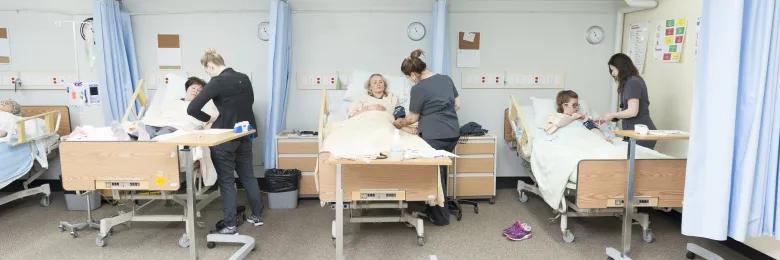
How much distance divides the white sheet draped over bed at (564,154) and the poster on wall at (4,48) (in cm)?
517

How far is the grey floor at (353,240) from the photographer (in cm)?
319

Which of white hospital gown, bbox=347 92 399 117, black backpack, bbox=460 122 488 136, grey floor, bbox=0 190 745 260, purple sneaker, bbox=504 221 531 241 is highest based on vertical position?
white hospital gown, bbox=347 92 399 117

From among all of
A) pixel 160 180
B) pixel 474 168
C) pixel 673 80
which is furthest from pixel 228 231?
pixel 673 80

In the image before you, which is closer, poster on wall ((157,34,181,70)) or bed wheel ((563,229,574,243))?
bed wheel ((563,229,574,243))

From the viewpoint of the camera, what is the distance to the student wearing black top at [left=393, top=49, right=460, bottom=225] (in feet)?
11.0

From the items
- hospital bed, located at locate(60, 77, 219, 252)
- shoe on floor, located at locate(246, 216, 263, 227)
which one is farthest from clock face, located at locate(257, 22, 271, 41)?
hospital bed, located at locate(60, 77, 219, 252)

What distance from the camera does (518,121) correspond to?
4.21 metres

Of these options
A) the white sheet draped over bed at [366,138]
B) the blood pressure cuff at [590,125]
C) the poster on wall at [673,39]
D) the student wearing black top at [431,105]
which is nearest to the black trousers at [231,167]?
the white sheet draped over bed at [366,138]

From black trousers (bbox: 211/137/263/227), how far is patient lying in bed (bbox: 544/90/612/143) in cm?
246

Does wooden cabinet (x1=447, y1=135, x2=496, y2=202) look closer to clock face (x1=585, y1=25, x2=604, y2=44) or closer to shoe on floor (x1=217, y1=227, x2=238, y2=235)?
clock face (x1=585, y1=25, x2=604, y2=44)

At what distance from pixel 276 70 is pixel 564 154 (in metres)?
2.60

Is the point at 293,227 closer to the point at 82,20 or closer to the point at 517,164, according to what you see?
the point at 517,164

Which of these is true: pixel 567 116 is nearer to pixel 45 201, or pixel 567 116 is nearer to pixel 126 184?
pixel 126 184

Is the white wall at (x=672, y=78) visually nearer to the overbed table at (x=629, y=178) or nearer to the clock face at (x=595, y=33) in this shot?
the clock face at (x=595, y=33)
